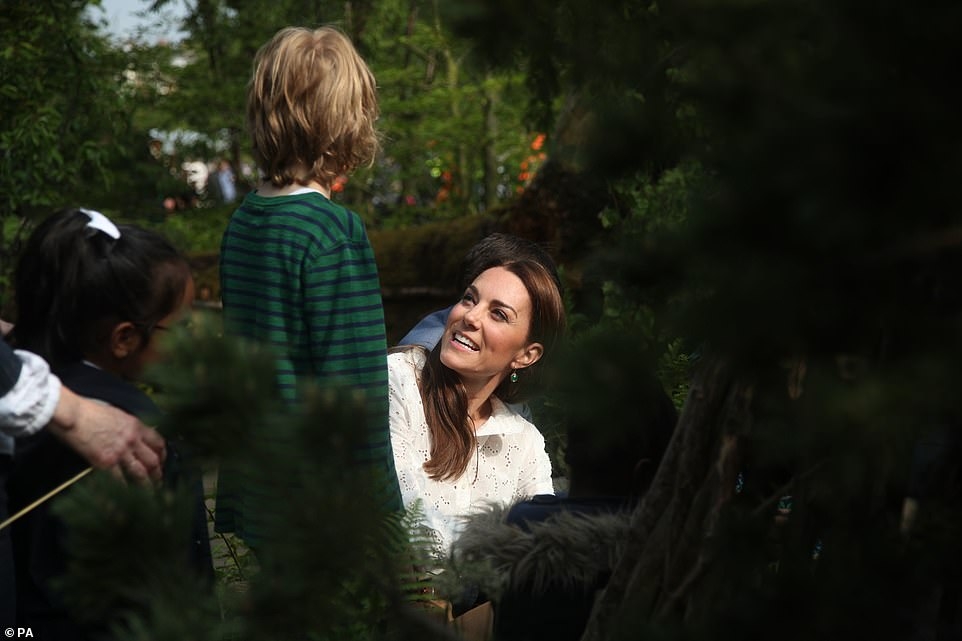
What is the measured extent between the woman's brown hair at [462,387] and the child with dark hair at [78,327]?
113 cm

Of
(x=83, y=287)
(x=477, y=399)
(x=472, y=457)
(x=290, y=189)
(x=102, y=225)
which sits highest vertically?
(x=290, y=189)

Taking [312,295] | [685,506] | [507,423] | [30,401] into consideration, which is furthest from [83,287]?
[507,423]

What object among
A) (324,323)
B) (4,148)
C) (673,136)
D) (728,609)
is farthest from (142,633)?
(4,148)

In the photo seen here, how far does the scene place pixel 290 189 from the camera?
317cm

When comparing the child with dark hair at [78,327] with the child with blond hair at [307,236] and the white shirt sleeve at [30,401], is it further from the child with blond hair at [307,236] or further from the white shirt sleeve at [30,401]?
the child with blond hair at [307,236]

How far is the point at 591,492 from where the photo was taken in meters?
2.39

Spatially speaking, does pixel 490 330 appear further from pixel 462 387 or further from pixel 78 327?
pixel 78 327

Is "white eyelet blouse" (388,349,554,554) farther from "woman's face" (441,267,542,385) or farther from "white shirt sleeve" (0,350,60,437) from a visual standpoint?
"white shirt sleeve" (0,350,60,437)

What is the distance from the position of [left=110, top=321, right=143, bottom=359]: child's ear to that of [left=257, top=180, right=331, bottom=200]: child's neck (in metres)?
0.81

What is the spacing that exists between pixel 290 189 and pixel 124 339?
0.85 metres

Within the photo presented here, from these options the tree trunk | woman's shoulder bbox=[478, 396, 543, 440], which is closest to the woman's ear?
woman's shoulder bbox=[478, 396, 543, 440]

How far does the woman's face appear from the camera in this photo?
3473 millimetres

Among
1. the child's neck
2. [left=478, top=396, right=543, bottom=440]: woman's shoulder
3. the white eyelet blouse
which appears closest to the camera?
the child's neck

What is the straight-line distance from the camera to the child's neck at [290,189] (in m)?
3.17
